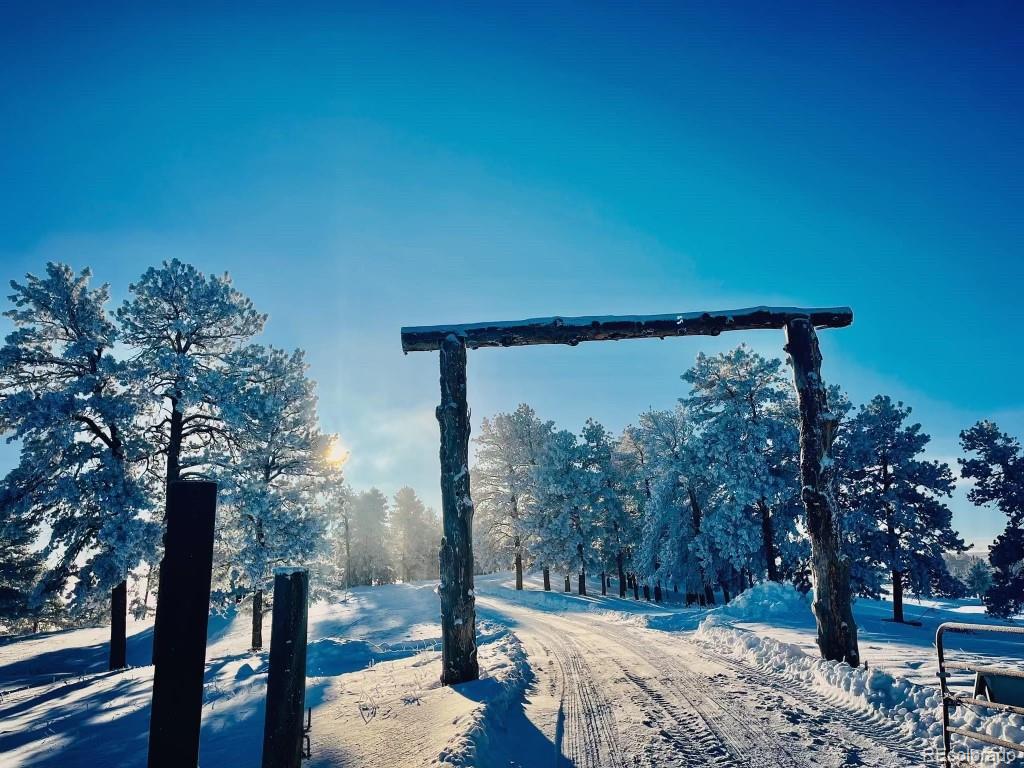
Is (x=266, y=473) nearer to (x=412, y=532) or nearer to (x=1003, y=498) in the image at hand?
(x=1003, y=498)

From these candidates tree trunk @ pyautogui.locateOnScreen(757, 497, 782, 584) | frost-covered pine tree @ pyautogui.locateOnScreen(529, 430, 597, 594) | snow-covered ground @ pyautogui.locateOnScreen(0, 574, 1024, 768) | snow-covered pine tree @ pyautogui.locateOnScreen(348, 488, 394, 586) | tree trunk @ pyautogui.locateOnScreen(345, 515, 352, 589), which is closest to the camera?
snow-covered ground @ pyautogui.locateOnScreen(0, 574, 1024, 768)

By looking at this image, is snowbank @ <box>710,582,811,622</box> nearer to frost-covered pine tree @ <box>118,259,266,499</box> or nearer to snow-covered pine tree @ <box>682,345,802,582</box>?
snow-covered pine tree @ <box>682,345,802,582</box>

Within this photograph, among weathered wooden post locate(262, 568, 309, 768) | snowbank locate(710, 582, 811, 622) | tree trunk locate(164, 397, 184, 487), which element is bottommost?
snowbank locate(710, 582, 811, 622)

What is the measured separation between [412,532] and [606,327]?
6026 cm

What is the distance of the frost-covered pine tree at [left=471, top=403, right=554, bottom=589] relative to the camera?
36.3 meters

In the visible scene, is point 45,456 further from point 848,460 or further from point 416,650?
point 848,460

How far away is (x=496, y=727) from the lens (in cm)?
649

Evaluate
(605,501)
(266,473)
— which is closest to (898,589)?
(605,501)

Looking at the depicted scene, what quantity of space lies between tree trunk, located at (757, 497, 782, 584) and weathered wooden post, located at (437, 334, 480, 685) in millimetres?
22107

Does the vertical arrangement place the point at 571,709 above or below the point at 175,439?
below

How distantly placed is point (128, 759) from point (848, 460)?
31.2 metres

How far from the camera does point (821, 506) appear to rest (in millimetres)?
9852

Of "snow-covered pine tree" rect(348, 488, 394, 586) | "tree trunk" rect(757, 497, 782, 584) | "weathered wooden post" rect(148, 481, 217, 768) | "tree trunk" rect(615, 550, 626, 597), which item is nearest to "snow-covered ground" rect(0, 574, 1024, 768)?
"weathered wooden post" rect(148, 481, 217, 768)

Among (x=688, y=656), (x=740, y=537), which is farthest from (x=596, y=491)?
(x=688, y=656)
